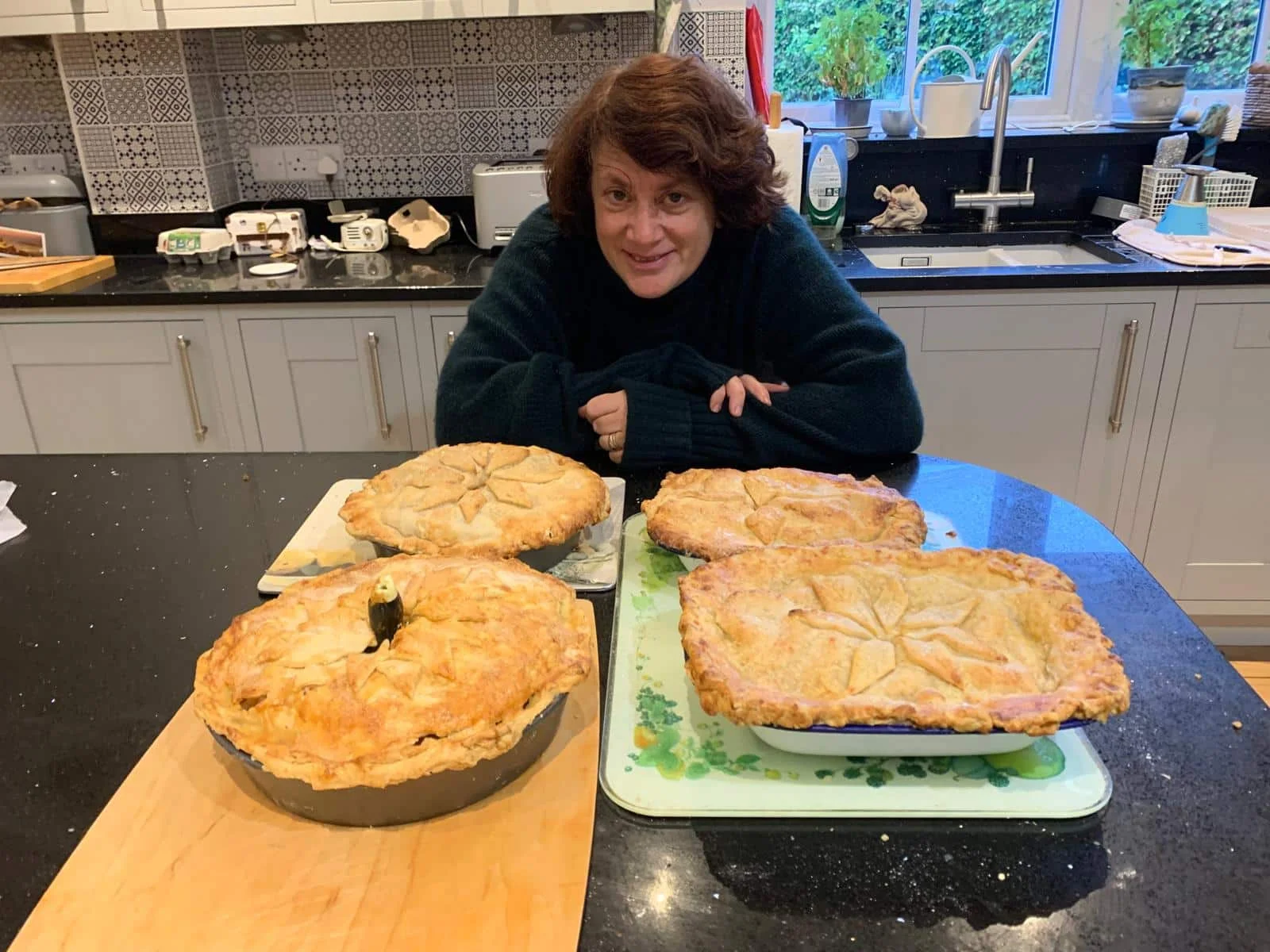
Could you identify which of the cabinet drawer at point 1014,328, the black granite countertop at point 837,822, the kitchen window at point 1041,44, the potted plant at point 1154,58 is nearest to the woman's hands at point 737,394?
the black granite countertop at point 837,822

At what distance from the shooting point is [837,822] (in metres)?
0.69

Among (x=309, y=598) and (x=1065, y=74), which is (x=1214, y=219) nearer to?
(x=1065, y=74)

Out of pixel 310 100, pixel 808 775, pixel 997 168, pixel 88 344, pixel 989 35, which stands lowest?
pixel 88 344

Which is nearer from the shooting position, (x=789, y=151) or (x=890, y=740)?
(x=890, y=740)

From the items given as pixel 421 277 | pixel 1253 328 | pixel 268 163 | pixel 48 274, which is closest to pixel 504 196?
pixel 421 277

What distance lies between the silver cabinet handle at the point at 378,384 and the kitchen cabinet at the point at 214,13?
0.83 metres

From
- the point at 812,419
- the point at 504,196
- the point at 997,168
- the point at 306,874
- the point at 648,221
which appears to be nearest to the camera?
the point at 306,874

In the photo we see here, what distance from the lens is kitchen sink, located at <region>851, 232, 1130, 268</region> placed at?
2.70m

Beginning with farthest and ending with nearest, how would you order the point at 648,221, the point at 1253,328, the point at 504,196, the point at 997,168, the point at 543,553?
the point at 997,168 → the point at 504,196 → the point at 1253,328 → the point at 648,221 → the point at 543,553

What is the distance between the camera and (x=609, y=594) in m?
1.00

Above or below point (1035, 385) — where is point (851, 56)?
above

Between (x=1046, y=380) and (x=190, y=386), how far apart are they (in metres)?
2.16

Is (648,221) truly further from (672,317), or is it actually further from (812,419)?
(812,419)

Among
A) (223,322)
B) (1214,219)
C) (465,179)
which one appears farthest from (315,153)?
(1214,219)
